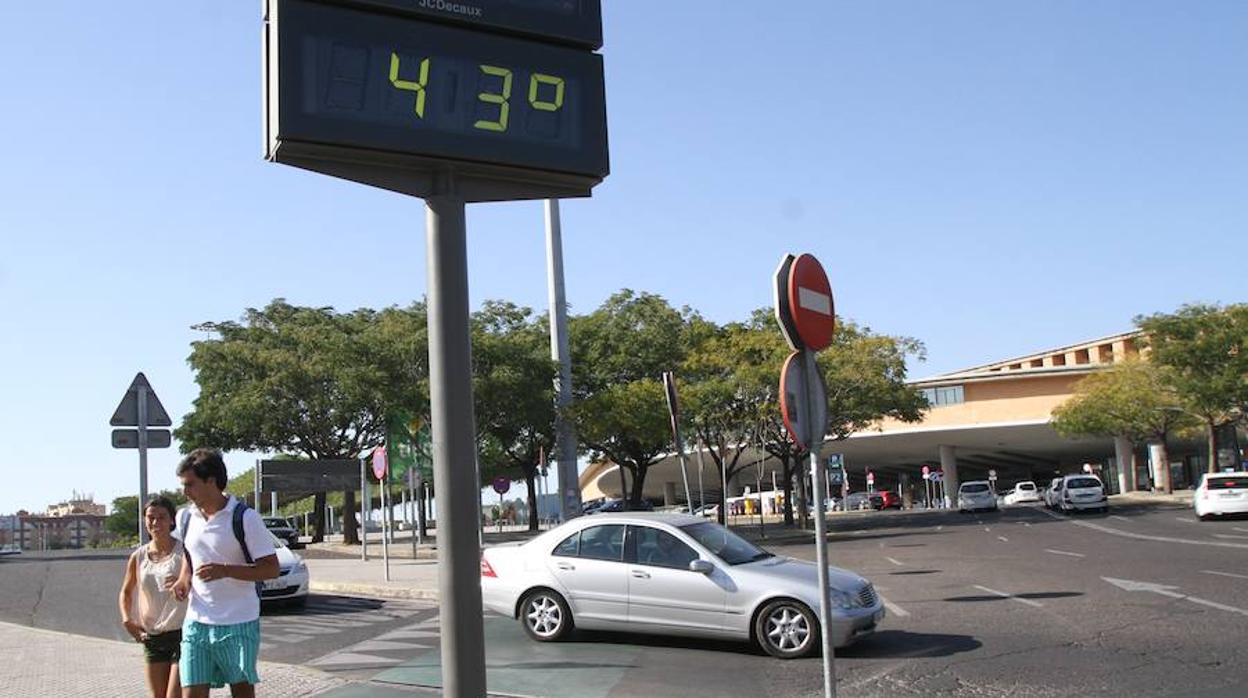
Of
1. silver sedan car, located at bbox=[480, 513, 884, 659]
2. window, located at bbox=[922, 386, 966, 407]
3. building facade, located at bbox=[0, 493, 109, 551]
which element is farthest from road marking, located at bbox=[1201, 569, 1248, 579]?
building facade, located at bbox=[0, 493, 109, 551]

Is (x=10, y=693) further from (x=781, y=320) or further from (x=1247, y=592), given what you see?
(x=1247, y=592)

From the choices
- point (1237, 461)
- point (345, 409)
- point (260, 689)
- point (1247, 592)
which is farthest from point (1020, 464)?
point (260, 689)

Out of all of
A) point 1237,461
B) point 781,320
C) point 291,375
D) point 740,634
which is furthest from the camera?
point 1237,461

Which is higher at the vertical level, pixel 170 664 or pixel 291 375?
pixel 291 375

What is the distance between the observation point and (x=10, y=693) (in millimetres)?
9281

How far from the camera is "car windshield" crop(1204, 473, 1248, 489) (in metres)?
32.8

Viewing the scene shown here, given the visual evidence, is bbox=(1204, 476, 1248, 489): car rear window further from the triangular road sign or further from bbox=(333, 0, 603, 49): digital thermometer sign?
bbox=(333, 0, 603, 49): digital thermometer sign

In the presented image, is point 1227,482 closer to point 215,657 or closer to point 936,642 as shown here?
point 936,642

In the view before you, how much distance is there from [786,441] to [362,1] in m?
37.0

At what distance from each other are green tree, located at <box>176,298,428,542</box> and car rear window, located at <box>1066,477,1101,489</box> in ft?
84.9

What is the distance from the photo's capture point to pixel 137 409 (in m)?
11.5

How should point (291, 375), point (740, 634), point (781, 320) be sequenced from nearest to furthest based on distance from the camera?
point (781, 320), point (740, 634), point (291, 375)

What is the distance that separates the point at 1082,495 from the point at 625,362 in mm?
18542

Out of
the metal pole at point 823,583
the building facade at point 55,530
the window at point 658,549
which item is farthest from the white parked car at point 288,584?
the building facade at point 55,530
